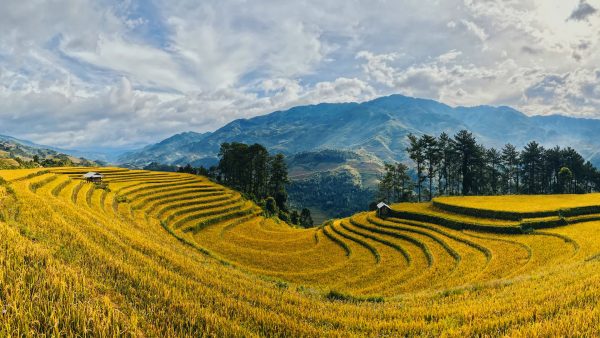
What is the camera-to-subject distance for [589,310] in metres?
6.14

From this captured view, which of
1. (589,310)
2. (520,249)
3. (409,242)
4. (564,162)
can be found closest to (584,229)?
(520,249)

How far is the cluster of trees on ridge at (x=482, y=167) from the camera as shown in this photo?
6819 centimetres

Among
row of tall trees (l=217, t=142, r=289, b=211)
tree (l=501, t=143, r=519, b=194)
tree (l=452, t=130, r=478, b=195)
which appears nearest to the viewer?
tree (l=452, t=130, r=478, b=195)

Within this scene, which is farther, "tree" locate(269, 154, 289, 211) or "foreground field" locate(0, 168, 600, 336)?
"tree" locate(269, 154, 289, 211)

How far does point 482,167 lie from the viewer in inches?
2965

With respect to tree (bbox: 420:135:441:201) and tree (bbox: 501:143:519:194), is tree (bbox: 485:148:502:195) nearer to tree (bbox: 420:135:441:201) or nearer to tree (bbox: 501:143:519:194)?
tree (bbox: 501:143:519:194)

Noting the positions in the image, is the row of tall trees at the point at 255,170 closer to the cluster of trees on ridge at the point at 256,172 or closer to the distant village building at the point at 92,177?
the cluster of trees on ridge at the point at 256,172

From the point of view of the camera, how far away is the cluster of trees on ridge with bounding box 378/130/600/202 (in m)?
68.2

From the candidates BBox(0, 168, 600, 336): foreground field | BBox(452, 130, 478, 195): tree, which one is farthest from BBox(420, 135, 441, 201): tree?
BBox(0, 168, 600, 336): foreground field

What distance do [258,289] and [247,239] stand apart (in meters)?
30.8

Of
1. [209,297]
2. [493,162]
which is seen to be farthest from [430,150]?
[209,297]

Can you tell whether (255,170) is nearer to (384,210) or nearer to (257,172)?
(257,172)

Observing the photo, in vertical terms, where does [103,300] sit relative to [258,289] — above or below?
above

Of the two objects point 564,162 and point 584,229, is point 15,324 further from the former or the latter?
point 564,162
